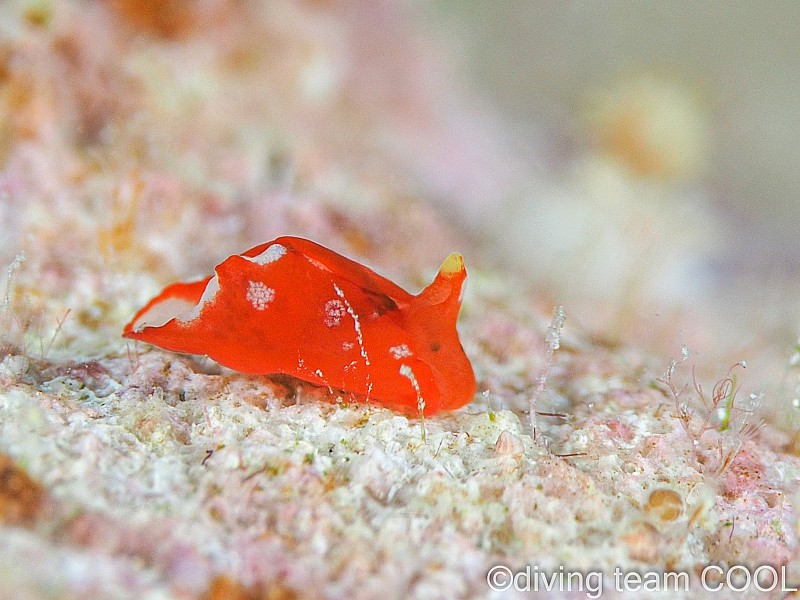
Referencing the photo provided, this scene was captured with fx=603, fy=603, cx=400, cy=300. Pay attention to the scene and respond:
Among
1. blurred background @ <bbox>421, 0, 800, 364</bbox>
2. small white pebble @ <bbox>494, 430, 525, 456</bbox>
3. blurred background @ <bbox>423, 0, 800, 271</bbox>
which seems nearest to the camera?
small white pebble @ <bbox>494, 430, 525, 456</bbox>

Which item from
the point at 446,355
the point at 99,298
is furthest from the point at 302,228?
the point at 446,355

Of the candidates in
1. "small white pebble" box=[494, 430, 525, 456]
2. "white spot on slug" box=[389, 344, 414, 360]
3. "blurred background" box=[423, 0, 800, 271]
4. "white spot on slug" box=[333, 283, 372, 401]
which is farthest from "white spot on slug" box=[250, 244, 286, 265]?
"blurred background" box=[423, 0, 800, 271]

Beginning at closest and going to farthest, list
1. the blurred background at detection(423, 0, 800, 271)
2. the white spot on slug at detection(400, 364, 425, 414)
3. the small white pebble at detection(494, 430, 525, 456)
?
the small white pebble at detection(494, 430, 525, 456) < the white spot on slug at detection(400, 364, 425, 414) < the blurred background at detection(423, 0, 800, 271)

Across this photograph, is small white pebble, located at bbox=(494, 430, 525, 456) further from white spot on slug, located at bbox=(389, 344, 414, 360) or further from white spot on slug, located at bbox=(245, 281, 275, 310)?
white spot on slug, located at bbox=(245, 281, 275, 310)

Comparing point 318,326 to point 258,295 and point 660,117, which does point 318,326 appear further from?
point 660,117

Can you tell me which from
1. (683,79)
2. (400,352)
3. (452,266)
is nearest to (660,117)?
(683,79)

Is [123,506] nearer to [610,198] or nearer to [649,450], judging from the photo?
[649,450]

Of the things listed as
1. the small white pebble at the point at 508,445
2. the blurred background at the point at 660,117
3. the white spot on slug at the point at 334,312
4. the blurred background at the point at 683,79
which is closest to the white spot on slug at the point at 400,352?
the white spot on slug at the point at 334,312
